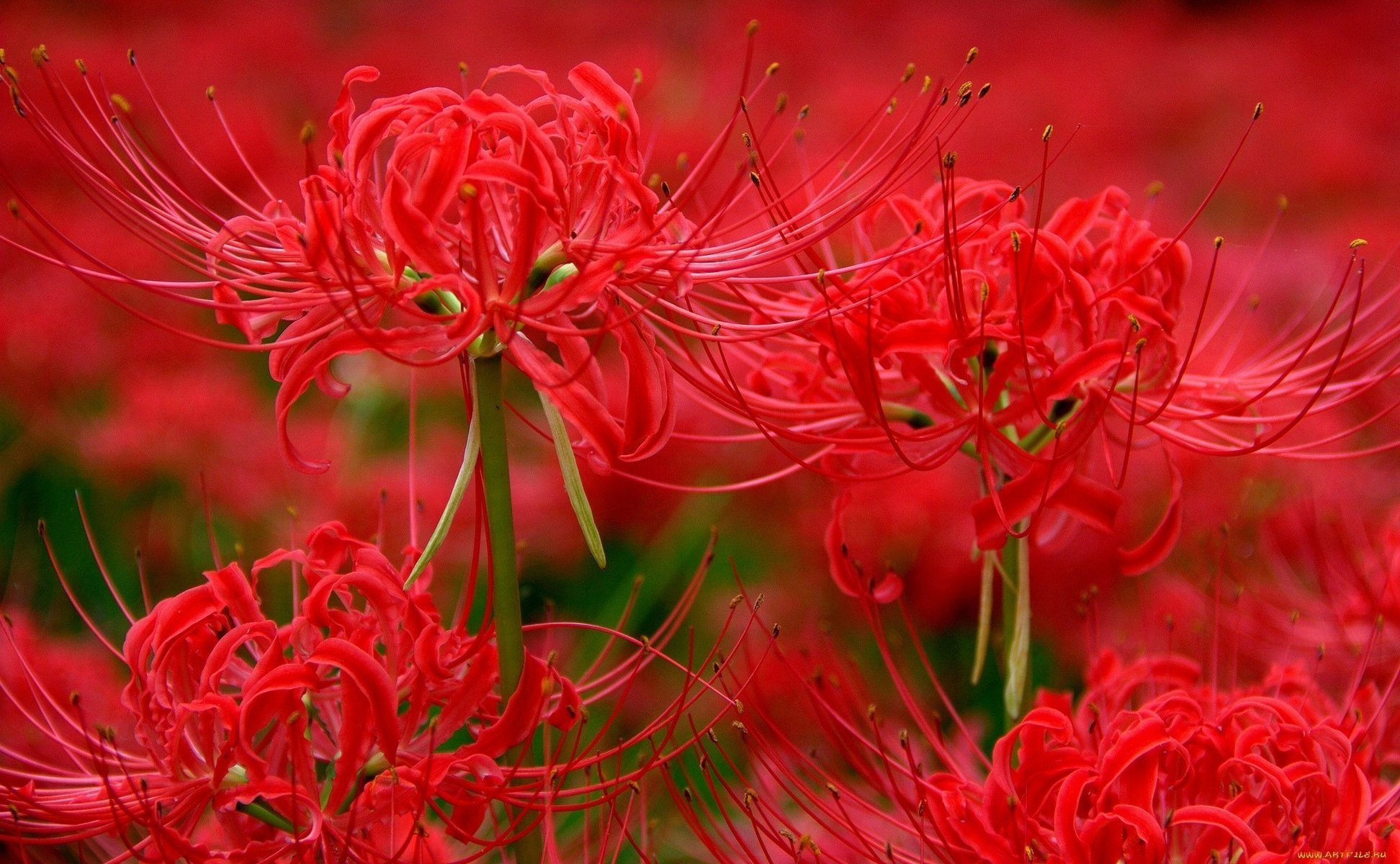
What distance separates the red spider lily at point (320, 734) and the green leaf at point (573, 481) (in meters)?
0.09

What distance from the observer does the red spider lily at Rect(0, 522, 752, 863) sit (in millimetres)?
737

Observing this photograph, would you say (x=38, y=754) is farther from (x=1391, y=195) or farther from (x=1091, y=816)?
(x=1391, y=195)

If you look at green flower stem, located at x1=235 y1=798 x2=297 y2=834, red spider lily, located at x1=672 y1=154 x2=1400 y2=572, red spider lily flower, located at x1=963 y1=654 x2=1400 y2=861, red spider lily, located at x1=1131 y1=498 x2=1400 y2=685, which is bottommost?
red spider lily, located at x1=1131 y1=498 x2=1400 y2=685

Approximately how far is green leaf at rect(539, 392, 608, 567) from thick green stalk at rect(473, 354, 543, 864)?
3cm

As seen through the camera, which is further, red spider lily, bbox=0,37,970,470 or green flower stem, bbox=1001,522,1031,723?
green flower stem, bbox=1001,522,1031,723

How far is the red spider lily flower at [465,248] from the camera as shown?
2.28 ft

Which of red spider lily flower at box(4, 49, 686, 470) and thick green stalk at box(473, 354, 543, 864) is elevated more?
red spider lily flower at box(4, 49, 686, 470)

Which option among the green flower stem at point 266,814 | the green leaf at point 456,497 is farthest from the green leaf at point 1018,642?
the green flower stem at point 266,814

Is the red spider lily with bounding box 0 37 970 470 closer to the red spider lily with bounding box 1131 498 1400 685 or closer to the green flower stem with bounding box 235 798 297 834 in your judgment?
the green flower stem with bounding box 235 798 297 834

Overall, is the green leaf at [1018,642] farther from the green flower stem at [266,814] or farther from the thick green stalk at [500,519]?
the green flower stem at [266,814]

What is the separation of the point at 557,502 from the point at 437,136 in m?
1.15

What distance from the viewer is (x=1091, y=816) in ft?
2.62

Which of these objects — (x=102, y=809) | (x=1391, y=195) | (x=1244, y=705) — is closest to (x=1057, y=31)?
(x=1391, y=195)

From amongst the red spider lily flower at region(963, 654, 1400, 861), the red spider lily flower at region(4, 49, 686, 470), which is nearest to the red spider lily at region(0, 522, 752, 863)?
the red spider lily flower at region(4, 49, 686, 470)
